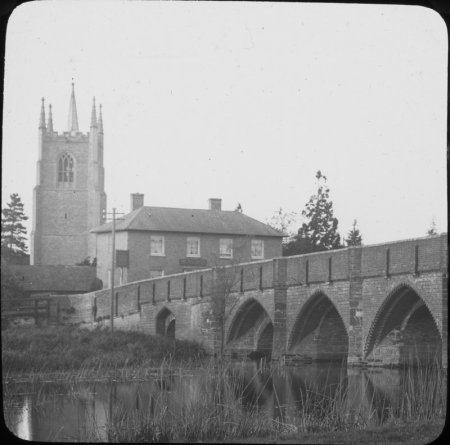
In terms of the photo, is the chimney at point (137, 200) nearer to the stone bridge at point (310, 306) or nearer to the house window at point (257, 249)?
the house window at point (257, 249)

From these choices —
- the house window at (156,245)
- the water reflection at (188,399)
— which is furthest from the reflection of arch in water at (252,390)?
the house window at (156,245)

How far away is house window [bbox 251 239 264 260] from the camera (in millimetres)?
42222

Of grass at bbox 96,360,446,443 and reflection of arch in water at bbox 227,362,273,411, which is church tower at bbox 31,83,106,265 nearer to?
reflection of arch in water at bbox 227,362,273,411

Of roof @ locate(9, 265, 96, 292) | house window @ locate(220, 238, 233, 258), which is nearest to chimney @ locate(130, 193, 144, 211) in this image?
roof @ locate(9, 265, 96, 292)

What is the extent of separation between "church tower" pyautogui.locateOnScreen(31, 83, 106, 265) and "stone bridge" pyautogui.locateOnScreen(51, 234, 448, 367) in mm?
22212

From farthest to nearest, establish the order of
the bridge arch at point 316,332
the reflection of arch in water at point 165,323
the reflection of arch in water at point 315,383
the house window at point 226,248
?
the house window at point 226,248 < the reflection of arch in water at point 165,323 < the bridge arch at point 316,332 < the reflection of arch in water at point 315,383

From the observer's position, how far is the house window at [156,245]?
138 ft

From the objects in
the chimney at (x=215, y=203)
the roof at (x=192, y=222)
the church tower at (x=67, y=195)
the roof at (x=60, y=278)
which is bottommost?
Answer: the roof at (x=60, y=278)

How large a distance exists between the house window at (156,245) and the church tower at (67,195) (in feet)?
59.3

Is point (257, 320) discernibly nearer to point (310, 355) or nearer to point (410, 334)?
point (310, 355)

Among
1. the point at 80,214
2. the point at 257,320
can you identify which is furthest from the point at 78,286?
the point at 80,214

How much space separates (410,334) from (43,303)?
48.3 ft

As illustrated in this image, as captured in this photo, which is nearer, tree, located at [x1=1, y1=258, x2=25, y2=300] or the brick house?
tree, located at [x1=1, y1=258, x2=25, y2=300]

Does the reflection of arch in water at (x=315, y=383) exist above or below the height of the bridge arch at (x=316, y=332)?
below
